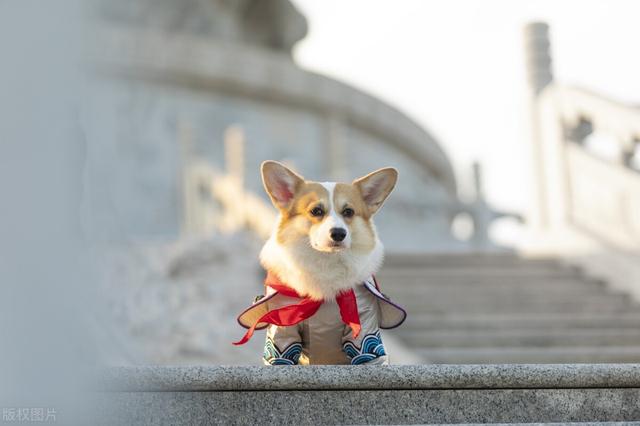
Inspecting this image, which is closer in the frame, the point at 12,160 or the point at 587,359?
the point at 12,160

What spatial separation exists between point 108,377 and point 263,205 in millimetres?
6700

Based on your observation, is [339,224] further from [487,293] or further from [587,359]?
[487,293]

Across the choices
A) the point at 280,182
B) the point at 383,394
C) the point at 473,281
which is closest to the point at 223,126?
the point at 473,281

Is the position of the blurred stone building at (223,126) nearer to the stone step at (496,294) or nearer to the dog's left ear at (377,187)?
the stone step at (496,294)

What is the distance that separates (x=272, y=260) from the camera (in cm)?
336

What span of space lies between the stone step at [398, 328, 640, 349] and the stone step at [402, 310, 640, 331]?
0.08 m

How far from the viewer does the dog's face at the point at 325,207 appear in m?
3.21

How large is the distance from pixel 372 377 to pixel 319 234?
495mm

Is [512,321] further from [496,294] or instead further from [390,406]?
[390,406]

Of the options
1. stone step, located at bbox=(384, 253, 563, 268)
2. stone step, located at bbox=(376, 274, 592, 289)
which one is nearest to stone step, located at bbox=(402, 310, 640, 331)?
stone step, located at bbox=(376, 274, 592, 289)

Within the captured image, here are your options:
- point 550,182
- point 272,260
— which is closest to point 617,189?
point 550,182

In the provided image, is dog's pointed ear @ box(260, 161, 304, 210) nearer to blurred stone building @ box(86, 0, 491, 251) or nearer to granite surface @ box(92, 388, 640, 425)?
granite surface @ box(92, 388, 640, 425)

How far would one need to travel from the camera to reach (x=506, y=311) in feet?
25.8

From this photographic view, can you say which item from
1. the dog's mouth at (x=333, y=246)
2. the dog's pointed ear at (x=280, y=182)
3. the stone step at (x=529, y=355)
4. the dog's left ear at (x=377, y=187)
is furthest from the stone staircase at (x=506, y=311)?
the dog's mouth at (x=333, y=246)
